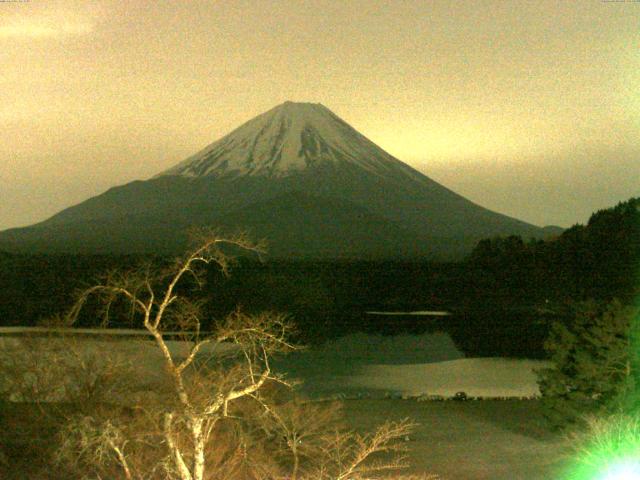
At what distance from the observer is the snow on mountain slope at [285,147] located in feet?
275

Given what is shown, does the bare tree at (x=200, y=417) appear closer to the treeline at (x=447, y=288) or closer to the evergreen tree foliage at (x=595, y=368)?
the evergreen tree foliage at (x=595, y=368)

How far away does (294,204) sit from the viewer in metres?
77.5

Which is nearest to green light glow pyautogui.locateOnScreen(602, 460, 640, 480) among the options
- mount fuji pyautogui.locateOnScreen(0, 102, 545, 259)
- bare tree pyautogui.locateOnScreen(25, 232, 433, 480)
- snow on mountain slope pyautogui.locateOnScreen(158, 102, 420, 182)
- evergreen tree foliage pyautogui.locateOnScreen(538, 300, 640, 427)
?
bare tree pyautogui.locateOnScreen(25, 232, 433, 480)

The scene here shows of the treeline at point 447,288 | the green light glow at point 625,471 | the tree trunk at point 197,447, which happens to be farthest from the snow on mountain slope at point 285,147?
the tree trunk at point 197,447

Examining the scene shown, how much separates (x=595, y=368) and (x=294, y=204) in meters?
67.9

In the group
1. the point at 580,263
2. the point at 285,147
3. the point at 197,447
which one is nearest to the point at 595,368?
the point at 197,447

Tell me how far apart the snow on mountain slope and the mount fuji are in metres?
0.10

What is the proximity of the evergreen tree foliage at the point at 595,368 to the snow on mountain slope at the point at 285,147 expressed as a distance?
71226 millimetres

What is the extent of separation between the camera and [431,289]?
148 ft

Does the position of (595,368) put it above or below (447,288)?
above

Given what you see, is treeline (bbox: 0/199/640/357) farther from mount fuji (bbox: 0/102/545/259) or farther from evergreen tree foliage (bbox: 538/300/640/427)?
mount fuji (bbox: 0/102/545/259)

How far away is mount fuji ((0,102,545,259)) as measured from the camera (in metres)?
70.9

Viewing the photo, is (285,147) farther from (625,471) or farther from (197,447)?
(197,447)

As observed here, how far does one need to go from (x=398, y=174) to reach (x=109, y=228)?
27.0m
